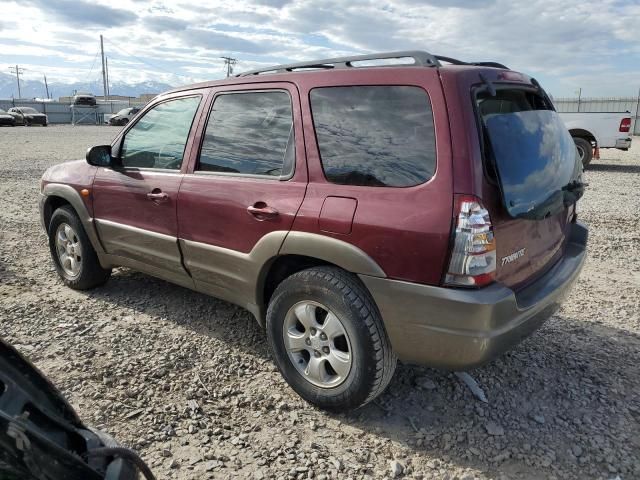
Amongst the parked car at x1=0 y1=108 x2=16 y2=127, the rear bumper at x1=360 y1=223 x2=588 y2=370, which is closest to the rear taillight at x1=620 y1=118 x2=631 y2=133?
the rear bumper at x1=360 y1=223 x2=588 y2=370

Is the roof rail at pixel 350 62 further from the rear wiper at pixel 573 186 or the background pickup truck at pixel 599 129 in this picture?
the background pickup truck at pixel 599 129

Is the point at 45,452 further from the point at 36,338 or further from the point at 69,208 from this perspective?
the point at 69,208

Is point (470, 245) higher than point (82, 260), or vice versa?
point (470, 245)

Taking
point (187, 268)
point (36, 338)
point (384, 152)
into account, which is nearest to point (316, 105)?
point (384, 152)

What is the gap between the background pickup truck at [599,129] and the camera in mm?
13078

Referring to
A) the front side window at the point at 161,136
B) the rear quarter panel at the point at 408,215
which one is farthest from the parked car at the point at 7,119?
the rear quarter panel at the point at 408,215

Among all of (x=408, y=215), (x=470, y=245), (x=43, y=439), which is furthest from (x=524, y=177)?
(x=43, y=439)

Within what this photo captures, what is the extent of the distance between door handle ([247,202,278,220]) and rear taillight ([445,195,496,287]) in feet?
3.49

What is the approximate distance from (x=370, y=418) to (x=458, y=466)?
1.81ft

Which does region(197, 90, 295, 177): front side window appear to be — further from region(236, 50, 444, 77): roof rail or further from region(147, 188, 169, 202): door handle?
region(147, 188, 169, 202): door handle

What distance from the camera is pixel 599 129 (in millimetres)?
13281

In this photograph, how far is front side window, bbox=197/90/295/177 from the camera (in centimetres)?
303

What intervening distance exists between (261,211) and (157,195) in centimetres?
107

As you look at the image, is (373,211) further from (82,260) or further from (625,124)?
(625,124)
